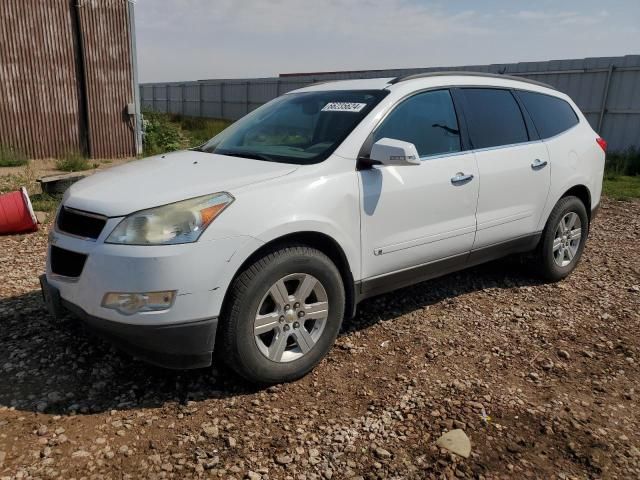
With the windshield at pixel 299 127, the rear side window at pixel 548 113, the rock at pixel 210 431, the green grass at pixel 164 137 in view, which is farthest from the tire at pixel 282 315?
the green grass at pixel 164 137

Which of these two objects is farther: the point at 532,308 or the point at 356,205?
the point at 532,308

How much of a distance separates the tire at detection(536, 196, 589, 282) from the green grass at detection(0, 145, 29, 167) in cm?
948

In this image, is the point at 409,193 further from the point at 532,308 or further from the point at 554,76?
the point at 554,76

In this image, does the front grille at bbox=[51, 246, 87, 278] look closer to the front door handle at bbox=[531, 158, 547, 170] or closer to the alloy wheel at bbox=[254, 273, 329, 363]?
the alloy wheel at bbox=[254, 273, 329, 363]

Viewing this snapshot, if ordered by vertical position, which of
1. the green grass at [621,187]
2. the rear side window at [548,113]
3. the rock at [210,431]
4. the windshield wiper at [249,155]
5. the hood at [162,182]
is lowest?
the green grass at [621,187]

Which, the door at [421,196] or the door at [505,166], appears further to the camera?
the door at [505,166]

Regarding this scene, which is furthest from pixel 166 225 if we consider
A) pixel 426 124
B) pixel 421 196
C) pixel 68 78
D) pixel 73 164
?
pixel 68 78

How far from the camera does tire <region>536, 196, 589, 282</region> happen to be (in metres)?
4.54

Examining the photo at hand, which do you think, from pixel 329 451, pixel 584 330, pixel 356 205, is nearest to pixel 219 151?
pixel 356 205

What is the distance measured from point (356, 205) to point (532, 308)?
2026mm

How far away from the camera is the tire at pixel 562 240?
179 inches

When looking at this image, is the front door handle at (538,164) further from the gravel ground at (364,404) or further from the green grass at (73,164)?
the green grass at (73,164)

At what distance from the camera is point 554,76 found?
44.2 feet

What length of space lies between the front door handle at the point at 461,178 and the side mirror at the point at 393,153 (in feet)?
2.01
